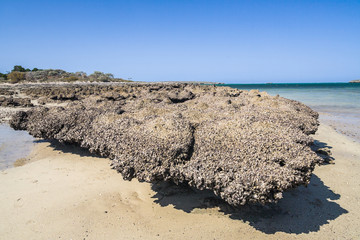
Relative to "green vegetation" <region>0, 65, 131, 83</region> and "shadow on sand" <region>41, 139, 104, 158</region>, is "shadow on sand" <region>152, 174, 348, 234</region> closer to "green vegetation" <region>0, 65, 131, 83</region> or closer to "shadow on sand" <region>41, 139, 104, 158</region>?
"shadow on sand" <region>41, 139, 104, 158</region>

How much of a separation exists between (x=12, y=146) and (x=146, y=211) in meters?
6.82

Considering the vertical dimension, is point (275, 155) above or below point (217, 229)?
above

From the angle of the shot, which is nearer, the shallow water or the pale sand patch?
the pale sand patch

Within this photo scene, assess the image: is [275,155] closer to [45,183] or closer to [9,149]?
[45,183]

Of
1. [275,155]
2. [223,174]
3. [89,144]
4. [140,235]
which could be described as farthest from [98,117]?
[275,155]

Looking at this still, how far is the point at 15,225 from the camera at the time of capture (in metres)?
3.84

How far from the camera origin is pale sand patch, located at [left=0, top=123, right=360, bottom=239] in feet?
12.1

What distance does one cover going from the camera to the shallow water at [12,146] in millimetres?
6808

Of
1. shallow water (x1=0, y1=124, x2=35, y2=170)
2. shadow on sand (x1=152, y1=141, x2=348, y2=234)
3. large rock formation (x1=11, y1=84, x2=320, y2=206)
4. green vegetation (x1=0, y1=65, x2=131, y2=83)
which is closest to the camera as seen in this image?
large rock formation (x1=11, y1=84, x2=320, y2=206)

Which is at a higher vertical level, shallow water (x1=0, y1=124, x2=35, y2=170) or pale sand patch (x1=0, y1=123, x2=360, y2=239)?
shallow water (x1=0, y1=124, x2=35, y2=170)

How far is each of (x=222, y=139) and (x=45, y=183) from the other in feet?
14.5

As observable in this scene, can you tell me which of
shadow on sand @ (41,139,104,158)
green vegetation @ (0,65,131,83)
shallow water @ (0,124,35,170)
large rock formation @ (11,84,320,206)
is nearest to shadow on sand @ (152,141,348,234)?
large rock formation @ (11,84,320,206)

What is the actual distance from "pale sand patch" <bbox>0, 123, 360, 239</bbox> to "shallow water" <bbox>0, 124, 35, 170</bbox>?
50.6 inches

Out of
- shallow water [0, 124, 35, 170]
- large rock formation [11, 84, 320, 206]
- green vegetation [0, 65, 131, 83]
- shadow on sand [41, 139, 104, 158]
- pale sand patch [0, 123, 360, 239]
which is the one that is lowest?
pale sand patch [0, 123, 360, 239]
